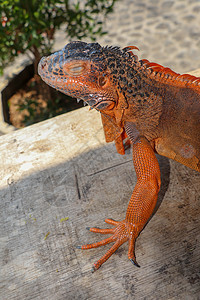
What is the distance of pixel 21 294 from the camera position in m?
1.67

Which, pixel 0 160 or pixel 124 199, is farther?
pixel 0 160

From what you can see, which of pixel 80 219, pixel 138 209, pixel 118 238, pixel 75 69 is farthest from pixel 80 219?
pixel 75 69

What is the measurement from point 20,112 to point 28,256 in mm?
3169

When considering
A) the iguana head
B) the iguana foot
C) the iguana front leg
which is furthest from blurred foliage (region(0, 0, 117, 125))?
the iguana foot

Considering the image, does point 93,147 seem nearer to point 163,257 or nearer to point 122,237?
point 122,237

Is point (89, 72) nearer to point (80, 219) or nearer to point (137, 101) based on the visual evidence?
point (137, 101)

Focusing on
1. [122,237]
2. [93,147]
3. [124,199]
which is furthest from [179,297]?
[93,147]

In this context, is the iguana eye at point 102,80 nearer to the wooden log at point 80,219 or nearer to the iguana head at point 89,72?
the iguana head at point 89,72

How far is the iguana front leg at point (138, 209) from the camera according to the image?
179cm

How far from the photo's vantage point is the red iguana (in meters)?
1.82

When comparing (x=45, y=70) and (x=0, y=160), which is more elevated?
(x=45, y=70)

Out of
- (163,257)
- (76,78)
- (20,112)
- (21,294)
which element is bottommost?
(20,112)

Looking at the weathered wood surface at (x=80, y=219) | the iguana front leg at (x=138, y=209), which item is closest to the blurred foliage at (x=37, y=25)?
the weathered wood surface at (x=80, y=219)

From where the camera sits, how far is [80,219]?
1.97 m
